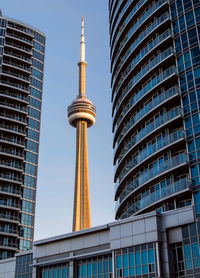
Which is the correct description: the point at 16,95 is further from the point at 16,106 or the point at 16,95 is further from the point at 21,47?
the point at 21,47

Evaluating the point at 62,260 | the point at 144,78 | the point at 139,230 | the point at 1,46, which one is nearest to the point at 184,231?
the point at 139,230

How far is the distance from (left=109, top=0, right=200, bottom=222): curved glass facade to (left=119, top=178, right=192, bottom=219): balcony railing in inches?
4.5

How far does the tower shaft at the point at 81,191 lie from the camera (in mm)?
163875

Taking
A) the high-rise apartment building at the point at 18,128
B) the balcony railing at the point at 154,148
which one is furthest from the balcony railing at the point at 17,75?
Answer: the balcony railing at the point at 154,148

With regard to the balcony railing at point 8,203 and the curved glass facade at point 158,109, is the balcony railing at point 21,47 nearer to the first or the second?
the balcony railing at point 8,203

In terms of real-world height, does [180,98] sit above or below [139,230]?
above

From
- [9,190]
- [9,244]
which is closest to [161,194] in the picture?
[9,244]

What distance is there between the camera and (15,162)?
98.1 metres

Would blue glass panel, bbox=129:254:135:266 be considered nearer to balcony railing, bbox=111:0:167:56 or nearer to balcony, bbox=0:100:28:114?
balcony railing, bbox=111:0:167:56

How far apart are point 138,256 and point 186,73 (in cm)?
2348

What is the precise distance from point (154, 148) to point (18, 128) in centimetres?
5024

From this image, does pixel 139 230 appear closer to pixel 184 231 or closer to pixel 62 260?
pixel 184 231

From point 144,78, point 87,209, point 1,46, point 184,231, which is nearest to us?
point 184,231

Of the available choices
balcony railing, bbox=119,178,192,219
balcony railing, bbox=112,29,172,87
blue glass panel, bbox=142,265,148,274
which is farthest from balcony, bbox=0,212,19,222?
blue glass panel, bbox=142,265,148,274
